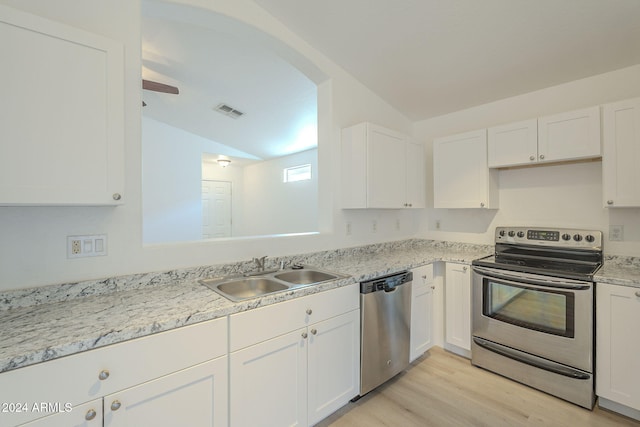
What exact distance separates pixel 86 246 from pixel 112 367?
0.74 metres

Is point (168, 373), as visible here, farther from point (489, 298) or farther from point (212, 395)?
point (489, 298)

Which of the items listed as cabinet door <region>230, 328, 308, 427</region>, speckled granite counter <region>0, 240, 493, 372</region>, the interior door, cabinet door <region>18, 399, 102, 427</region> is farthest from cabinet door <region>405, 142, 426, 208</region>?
the interior door

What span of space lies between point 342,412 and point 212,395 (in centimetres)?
105

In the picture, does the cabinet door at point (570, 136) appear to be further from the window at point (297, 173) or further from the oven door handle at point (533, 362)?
the window at point (297, 173)

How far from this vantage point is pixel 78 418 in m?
0.98

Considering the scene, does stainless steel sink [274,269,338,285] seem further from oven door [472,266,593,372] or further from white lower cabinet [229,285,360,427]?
oven door [472,266,593,372]

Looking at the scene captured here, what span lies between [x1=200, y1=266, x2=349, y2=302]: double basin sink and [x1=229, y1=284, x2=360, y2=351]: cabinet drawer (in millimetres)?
105

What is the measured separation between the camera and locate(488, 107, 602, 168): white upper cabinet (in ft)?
7.13

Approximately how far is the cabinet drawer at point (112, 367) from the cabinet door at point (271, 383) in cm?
18

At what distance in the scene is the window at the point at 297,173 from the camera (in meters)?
5.52

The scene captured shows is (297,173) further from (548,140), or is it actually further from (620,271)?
(620,271)

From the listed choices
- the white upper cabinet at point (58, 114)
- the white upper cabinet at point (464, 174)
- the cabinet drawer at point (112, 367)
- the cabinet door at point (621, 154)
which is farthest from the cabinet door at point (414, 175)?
the white upper cabinet at point (58, 114)

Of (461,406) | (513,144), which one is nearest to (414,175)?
(513,144)

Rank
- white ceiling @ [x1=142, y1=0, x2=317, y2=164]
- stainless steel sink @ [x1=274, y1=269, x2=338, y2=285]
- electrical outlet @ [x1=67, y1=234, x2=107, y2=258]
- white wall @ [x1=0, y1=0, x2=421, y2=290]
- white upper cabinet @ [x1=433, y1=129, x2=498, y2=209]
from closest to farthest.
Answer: white wall @ [x1=0, y1=0, x2=421, y2=290] < electrical outlet @ [x1=67, y1=234, x2=107, y2=258] < stainless steel sink @ [x1=274, y1=269, x2=338, y2=285] < white ceiling @ [x1=142, y1=0, x2=317, y2=164] < white upper cabinet @ [x1=433, y1=129, x2=498, y2=209]
